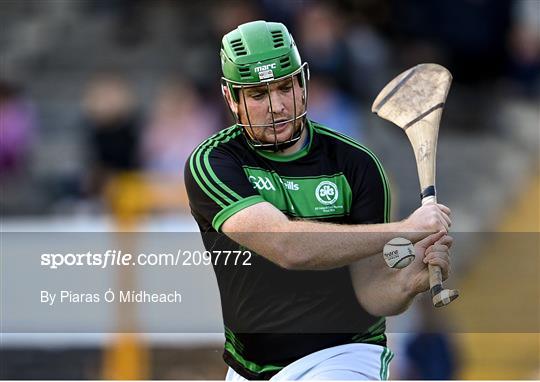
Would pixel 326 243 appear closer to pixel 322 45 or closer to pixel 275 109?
pixel 275 109

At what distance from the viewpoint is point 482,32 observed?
10.8 m

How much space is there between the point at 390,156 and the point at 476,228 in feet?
2.74

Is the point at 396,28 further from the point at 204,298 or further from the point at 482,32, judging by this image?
the point at 204,298

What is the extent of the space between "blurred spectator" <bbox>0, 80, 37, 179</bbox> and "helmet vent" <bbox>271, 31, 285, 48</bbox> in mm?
5772

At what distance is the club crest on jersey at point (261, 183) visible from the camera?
4.65 metres

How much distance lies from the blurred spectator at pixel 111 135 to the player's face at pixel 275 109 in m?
4.91

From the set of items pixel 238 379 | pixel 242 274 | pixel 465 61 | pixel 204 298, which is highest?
pixel 242 274

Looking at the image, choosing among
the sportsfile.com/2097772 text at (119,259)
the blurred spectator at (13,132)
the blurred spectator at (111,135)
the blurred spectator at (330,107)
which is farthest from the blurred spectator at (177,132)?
the sportsfile.com/2097772 text at (119,259)

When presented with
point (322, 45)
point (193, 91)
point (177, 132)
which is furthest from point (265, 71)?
point (322, 45)

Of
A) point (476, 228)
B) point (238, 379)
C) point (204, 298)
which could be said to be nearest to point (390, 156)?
point (476, 228)

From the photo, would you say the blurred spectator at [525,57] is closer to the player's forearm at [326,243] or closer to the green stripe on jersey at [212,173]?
the green stripe on jersey at [212,173]

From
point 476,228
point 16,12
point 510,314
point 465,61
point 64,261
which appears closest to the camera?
point 64,261

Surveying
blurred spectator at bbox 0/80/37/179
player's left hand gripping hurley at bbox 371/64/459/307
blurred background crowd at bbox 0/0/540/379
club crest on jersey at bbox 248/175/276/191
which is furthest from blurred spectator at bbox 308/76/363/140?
club crest on jersey at bbox 248/175/276/191

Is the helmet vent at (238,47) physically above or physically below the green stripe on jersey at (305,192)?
above
